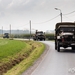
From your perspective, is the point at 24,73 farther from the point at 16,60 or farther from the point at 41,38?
the point at 41,38

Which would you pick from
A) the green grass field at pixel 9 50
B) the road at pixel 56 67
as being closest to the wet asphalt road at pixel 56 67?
the road at pixel 56 67

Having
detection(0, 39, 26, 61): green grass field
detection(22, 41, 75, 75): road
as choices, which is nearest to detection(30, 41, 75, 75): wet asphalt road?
detection(22, 41, 75, 75): road

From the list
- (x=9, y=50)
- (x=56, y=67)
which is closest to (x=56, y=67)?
(x=56, y=67)

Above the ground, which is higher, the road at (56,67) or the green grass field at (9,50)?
the green grass field at (9,50)

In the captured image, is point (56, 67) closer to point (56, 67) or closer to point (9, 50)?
point (56, 67)

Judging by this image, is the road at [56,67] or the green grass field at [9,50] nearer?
the road at [56,67]

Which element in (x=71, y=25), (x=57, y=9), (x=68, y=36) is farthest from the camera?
(x=57, y=9)

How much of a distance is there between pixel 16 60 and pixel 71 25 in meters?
9.81

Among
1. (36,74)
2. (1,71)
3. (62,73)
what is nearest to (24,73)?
(36,74)

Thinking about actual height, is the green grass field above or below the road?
above

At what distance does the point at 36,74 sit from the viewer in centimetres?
1315

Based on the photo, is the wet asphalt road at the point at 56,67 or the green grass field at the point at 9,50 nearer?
the wet asphalt road at the point at 56,67

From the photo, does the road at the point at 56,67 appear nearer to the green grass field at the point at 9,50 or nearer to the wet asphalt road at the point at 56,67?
the wet asphalt road at the point at 56,67

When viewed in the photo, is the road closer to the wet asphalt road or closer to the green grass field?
the wet asphalt road
